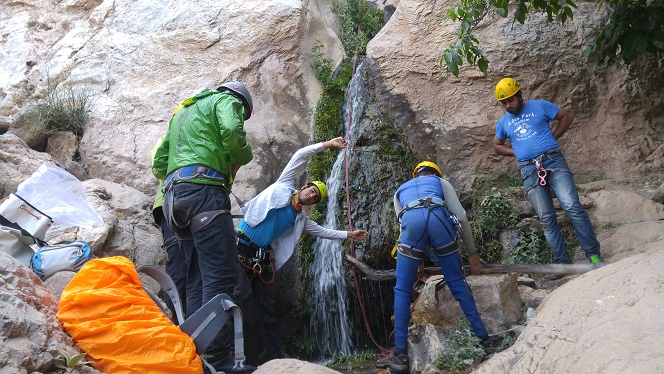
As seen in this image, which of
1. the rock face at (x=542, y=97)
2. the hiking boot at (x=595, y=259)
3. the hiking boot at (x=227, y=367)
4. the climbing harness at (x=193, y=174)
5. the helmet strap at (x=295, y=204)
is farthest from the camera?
the rock face at (x=542, y=97)

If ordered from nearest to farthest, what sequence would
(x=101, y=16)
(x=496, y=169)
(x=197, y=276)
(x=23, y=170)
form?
(x=197, y=276) → (x=23, y=170) → (x=496, y=169) → (x=101, y=16)

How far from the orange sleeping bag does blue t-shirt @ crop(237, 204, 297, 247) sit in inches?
102

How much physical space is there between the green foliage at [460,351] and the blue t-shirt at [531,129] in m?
1.98

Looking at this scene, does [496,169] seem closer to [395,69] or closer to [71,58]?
[395,69]

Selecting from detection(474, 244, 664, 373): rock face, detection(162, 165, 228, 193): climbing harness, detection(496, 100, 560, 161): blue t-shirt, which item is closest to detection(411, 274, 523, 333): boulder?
detection(474, 244, 664, 373): rock face

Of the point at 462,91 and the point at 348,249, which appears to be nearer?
the point at 348,249

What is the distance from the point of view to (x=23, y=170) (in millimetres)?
6277

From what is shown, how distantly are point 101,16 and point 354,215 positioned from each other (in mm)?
5264

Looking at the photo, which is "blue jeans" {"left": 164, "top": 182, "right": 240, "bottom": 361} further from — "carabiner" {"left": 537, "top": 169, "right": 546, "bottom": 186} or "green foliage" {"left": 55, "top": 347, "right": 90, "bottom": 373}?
"carabiner" {"left": 537, "top": 169, "right": 546, "bottom": 186}

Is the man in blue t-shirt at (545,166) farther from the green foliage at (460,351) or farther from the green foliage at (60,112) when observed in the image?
the green foliage at (60,112)

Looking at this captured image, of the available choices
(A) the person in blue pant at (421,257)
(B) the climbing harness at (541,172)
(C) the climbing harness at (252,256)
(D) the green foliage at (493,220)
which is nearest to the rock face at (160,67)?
(C) the climbing harness at (252,256)

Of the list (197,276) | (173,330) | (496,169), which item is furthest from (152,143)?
(173,330)

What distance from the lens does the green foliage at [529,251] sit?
6164 mm

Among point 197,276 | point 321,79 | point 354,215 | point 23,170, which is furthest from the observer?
point 321,79
